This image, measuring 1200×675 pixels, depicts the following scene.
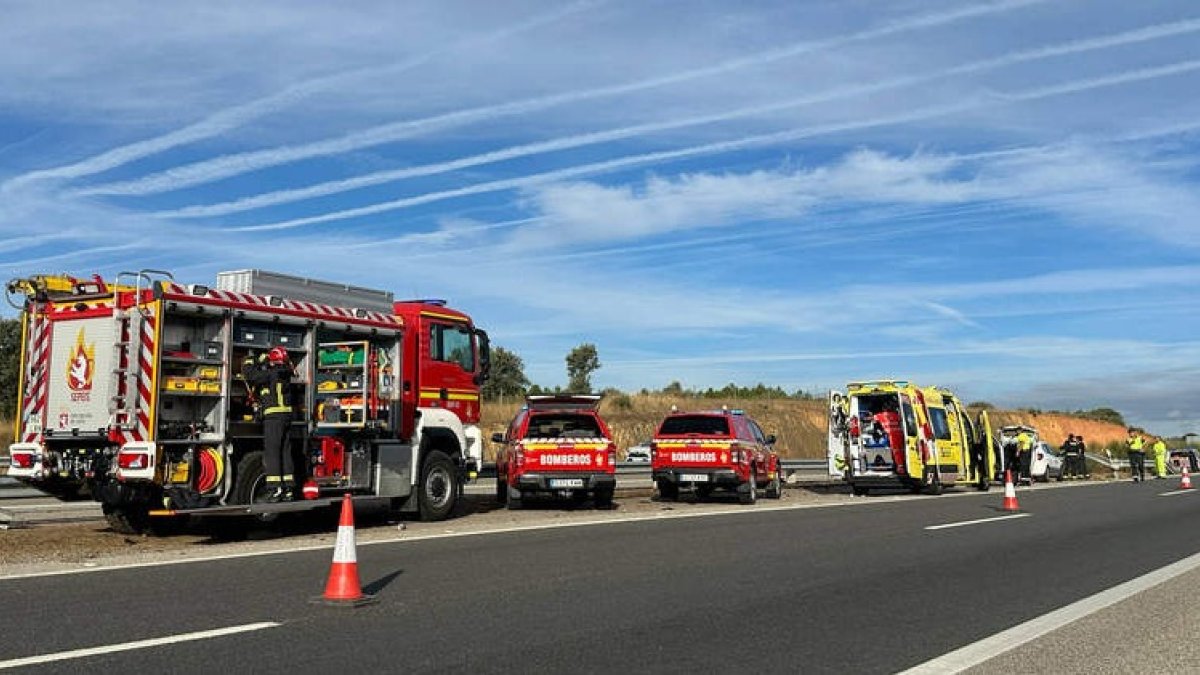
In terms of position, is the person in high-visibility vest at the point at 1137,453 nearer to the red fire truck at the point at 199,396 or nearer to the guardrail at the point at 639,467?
the guardrail at the point at 639,467

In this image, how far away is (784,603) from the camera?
27.5ft

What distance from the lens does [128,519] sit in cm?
1356

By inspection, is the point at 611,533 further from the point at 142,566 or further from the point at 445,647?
the point at 445,647

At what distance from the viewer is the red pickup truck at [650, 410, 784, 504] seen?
19844 millimetres

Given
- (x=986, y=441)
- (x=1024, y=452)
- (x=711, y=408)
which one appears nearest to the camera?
(x=986, y=441)

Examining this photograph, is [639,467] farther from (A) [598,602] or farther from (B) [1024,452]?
(A) [598,602]

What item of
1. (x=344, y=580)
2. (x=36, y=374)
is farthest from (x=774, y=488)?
(x=344, y=580)

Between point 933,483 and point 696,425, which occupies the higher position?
point 696,425

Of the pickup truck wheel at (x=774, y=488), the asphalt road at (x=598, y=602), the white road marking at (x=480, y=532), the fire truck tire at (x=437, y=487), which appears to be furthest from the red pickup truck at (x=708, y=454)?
the asphalt road at (x=598, y=602)

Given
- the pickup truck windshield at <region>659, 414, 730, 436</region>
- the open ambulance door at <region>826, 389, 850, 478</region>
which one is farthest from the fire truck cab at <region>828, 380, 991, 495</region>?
the pickup truck windshield at <region>659, 414, 730, 436</region>

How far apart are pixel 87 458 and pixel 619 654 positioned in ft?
29.1

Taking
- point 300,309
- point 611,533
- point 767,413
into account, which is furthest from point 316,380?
point 767,413

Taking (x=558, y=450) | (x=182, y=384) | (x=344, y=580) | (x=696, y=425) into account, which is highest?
(x=182, y=384)

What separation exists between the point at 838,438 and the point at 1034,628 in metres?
17.2
